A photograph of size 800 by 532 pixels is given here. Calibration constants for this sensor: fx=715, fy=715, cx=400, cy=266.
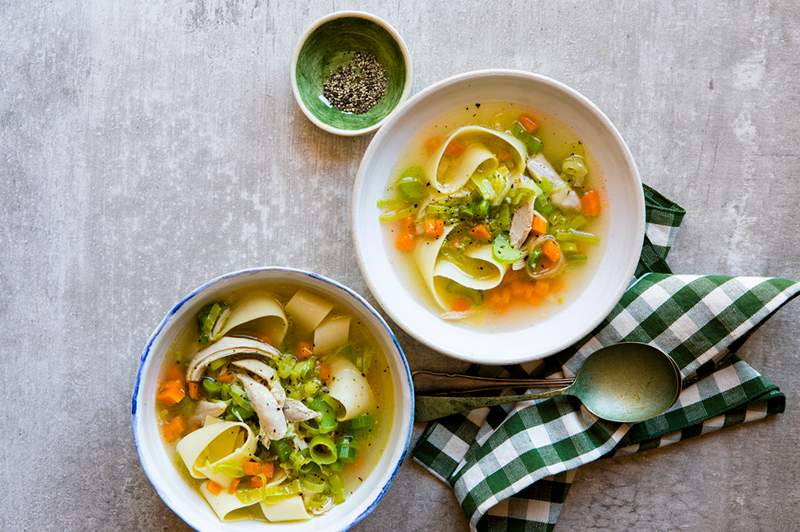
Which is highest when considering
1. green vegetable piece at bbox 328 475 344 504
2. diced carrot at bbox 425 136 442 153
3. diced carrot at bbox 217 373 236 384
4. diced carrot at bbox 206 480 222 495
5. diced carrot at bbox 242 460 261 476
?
diced carrot at bbox 425 136 442 153

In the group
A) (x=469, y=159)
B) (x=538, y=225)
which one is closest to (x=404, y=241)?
(x=469, y=159)

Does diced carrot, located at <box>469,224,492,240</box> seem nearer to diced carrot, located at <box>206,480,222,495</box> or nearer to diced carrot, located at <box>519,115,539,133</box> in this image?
diced carrot, located at <box>519,115,539,133</box>

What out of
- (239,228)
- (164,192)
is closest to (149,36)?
(164,192)

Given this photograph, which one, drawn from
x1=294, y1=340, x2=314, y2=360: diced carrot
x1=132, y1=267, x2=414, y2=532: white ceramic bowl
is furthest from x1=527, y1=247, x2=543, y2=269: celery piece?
x1=294, y1=340, x2=314, y2=360: diced carrot

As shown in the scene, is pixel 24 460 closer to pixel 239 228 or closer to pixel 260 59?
pixel 239 228

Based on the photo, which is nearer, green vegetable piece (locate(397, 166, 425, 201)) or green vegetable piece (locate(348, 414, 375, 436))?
green vegetable piece (locate(348, 414, 375, 436))

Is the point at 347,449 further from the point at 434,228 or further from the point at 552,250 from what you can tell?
the point at 552,250

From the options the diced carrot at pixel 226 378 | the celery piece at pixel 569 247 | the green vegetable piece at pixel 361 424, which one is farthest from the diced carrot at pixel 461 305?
the diced carrot at pixel 226 378

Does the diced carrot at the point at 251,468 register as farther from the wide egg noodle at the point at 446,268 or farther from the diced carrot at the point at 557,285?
the diced carrot at the point at 557,285
